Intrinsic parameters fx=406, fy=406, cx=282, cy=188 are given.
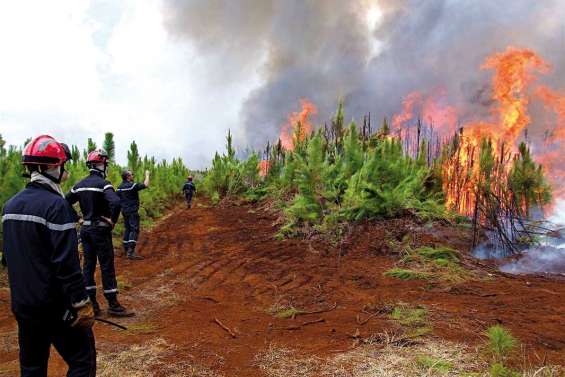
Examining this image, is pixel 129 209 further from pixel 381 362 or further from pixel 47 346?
pixel 381 362

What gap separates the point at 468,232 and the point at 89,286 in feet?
27.1

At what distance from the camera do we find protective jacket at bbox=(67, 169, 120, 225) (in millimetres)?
5418

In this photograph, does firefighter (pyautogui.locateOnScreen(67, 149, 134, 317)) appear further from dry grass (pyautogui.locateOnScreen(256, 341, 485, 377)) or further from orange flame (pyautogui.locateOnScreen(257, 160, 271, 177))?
orange flame (pyautogui.locateOnScreen(257, 160, 271, 177))

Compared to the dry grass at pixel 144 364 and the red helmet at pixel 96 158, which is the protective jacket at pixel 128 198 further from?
the dry grass at pixel 144 364

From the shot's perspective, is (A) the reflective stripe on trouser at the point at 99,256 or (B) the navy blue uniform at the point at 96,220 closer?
(B) the navy blue uniform at the point at 96,220

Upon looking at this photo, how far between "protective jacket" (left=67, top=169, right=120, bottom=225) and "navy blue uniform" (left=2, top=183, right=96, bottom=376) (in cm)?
271

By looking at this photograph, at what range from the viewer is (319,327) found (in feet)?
17.1

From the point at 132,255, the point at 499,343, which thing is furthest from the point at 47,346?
the point at 132,255

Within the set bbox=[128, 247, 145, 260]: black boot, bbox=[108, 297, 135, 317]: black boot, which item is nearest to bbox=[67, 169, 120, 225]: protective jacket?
bbox=[108, 297, 135, 317]: black boot

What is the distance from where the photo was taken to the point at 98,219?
555 centimetres

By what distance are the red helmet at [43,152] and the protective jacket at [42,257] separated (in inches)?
10.6

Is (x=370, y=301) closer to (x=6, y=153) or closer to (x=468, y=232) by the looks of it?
(x=468, y=232)

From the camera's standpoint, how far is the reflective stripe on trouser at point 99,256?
558 centimetres

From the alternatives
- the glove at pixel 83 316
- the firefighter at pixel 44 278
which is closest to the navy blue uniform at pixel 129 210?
the firefighter at pixel 44 278
